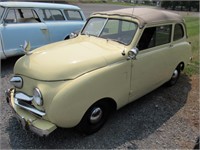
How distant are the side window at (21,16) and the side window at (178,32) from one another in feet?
12.2

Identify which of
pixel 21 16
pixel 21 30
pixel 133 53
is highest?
pixel 21 16

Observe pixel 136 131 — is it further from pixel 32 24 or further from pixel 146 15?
pixel 32 24

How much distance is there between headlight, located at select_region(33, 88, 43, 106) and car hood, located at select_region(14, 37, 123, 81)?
176 mm

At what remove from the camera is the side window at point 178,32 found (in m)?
5.27

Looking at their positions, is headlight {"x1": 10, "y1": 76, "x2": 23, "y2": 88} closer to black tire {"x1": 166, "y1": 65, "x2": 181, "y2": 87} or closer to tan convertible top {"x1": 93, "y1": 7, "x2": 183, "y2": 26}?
tan convertible top {"x1": 93, "y1": 7, "x2": 183, "y2": 26}

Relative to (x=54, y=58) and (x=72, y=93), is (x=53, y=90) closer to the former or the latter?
(x=72, y=93)

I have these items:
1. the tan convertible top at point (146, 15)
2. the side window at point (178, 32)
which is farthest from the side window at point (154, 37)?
the side window at point (178, 32)

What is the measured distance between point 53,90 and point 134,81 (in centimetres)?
152

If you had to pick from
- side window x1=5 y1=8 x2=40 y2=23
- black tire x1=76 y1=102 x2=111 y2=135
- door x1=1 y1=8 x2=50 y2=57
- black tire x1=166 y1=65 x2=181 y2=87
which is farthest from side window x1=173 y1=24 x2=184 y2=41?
side window x1=5 y1=8 x2=40 y2=23

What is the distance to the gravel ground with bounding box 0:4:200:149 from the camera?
3.59m

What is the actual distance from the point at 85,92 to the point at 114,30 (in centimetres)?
161

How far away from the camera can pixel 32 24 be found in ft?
21.7

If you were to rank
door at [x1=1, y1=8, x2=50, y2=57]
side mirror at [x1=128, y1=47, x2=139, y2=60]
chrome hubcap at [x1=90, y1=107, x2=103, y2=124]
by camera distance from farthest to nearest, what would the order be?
door at [x1=1, y1=8, x2=50, y2=57]
side mirror at [x1=128, y1=47, x2=139, y2=60]
chrome hubcap at [x1=90, y1=107, x2=103, y2=124]

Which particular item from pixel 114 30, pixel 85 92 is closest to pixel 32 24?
pixel 114 30
